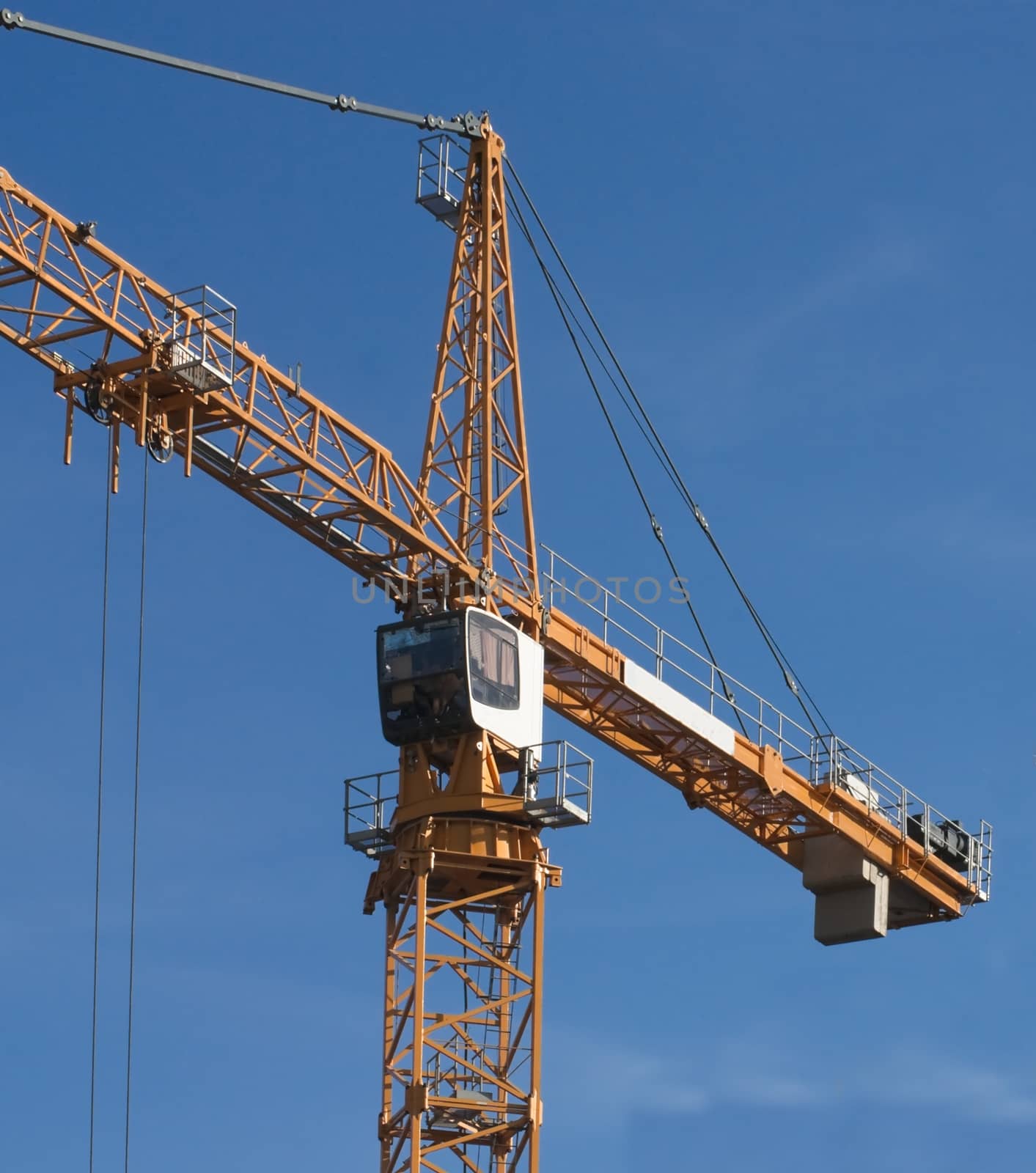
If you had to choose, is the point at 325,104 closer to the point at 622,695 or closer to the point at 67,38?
the point at 67,38

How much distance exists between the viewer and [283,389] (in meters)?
55.5

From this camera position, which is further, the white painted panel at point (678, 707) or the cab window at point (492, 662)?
the white painted panel at point (678, 707)

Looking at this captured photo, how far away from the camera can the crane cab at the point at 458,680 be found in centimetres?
5728

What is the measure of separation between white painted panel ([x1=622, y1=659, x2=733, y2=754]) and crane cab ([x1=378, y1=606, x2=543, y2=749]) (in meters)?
3.16

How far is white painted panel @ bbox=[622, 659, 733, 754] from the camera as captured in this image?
61.2 m

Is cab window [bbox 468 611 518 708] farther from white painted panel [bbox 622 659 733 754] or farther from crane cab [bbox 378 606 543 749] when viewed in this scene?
white painted panel [bbox 622 659 733 754]

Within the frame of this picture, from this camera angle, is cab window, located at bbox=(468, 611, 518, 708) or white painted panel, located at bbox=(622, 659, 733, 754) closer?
cab window, located at bbox=(468, 611, 518, 708)

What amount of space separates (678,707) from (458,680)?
6.54 meters

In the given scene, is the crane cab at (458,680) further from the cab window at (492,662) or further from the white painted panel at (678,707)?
the white painted panel at (678,707)

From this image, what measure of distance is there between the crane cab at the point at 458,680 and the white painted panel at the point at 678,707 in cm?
316

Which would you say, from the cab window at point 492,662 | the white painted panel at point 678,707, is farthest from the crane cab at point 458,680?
the white painted panel at point 678,707

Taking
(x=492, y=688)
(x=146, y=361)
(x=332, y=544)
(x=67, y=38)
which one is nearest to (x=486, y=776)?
(x=492, y=688)

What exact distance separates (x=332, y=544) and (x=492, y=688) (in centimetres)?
397

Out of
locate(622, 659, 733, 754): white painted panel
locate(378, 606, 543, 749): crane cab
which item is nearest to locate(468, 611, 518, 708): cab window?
locate(378, 606, 543, 749): crane cab
